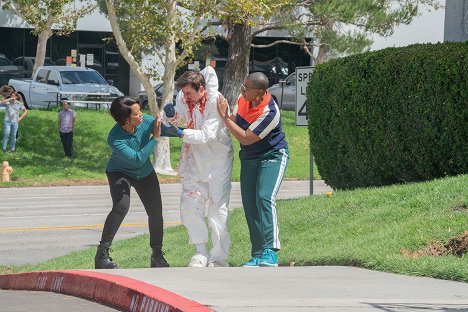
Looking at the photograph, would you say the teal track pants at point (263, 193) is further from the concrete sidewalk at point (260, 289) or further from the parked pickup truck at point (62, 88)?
the parked pickup truck at point (62, 88)

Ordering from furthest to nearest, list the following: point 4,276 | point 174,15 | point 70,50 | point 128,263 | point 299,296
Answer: point 70,50, point 174,15, point 128,263, point 4,276, point 299,296

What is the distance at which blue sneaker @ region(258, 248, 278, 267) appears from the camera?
10.5 meters

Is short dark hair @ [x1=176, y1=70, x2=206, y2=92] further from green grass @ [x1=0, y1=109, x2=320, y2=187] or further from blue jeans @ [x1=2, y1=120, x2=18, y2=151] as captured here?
blue jeans @ [x1=2, y1=120, x2=18, y2=151]

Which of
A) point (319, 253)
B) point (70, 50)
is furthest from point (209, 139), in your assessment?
point (70, 50)

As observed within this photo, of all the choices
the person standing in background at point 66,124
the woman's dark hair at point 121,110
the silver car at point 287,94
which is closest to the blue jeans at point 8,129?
the person standing in background at point 66,124

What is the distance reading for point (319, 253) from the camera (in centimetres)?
1134

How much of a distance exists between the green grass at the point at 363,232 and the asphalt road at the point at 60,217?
168 centimetres

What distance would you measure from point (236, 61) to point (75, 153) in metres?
9.30

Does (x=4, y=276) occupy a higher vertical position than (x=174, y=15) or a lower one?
lower

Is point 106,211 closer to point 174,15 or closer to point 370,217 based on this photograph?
point 174,15

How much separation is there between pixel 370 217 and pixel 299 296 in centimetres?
487

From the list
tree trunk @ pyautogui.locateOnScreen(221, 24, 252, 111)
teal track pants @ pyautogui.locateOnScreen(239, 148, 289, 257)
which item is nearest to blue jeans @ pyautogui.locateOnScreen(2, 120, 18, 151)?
tree trunk @ pyautogui.locateOnScreen(221, 24, 252, 111)

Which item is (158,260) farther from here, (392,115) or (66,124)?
(66,124)

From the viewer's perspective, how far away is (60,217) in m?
22.1
